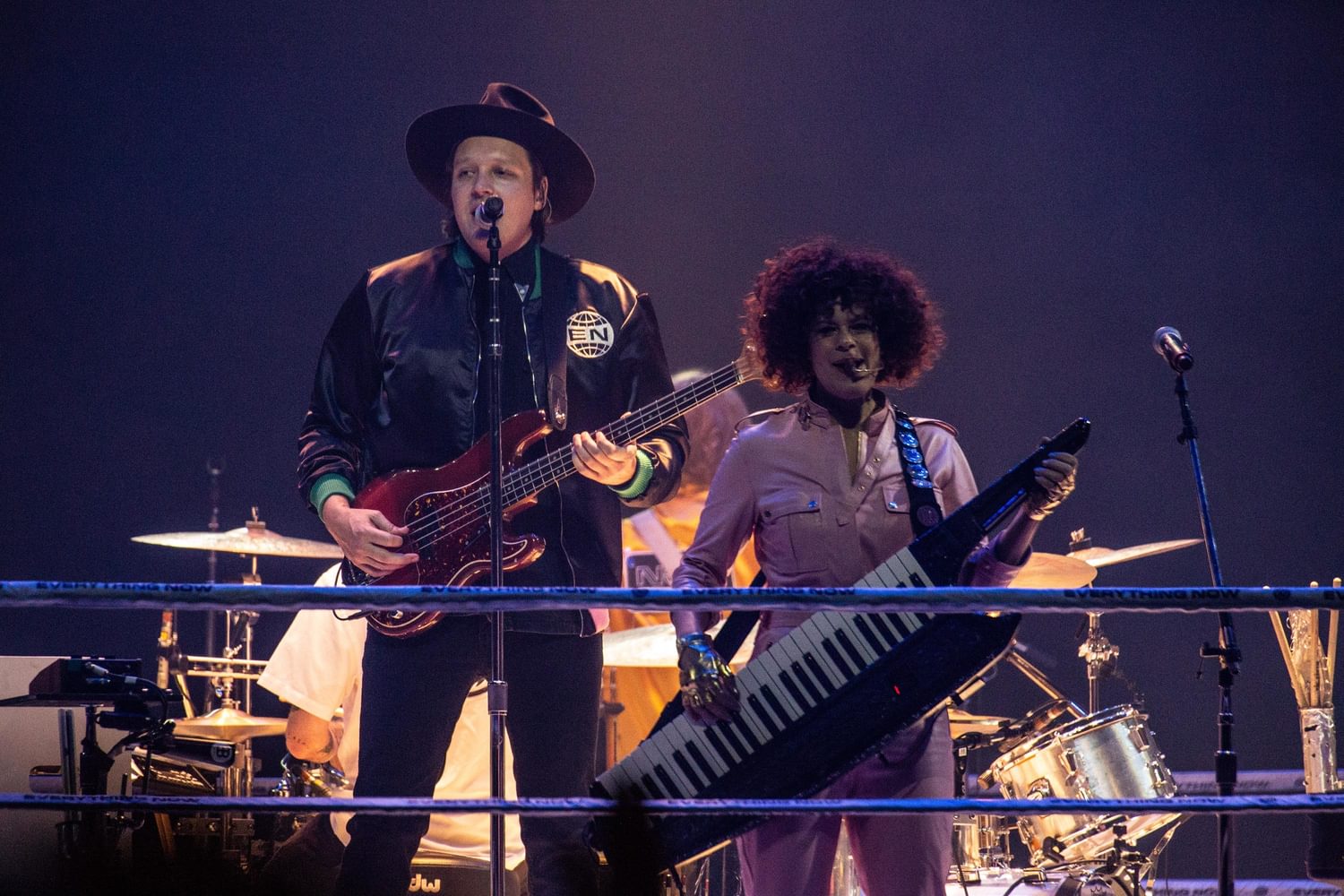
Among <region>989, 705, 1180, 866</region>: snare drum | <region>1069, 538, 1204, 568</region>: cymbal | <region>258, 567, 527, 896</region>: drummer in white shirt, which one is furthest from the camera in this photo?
<region>1069, 538, 1204, 568</region>: cymbal

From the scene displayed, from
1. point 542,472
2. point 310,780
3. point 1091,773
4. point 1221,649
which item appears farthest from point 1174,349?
point 310,780

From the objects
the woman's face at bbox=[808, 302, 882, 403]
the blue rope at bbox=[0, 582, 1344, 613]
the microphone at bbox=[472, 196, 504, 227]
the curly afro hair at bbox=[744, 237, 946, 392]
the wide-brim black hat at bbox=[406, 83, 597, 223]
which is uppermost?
the wide-brim black hat at bbox=[406, 83, 597, 223]

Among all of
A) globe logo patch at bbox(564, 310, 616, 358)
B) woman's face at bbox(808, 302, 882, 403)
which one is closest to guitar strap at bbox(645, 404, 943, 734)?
woman's face at bbox(808, 302, 882, 403)

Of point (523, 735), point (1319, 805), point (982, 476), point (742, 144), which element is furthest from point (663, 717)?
point (742, 144)

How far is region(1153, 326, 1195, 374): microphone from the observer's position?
2.95 meters

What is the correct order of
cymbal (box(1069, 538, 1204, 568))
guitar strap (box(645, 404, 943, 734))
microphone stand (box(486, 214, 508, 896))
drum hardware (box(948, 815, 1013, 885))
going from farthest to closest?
1. drum hardware (box(948, 815, 1013, 885))
2. cymbal (box(1069, 538, 1204, 568))
3. microphone stand (box(486, 214, 508, 896))
4. guitar strap (box(645, 404, 943, 734))

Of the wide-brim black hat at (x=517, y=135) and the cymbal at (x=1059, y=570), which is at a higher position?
the wide-brim black hat at (x=517, y=135)

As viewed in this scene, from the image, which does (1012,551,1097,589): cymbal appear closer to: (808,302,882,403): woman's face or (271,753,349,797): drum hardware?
(808,302,882,403): woman's face

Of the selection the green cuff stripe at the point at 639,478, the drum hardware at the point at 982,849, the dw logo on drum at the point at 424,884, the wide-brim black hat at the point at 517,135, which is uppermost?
the wide-brim black hat at the point at 517,135

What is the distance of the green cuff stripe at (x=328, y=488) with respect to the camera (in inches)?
120

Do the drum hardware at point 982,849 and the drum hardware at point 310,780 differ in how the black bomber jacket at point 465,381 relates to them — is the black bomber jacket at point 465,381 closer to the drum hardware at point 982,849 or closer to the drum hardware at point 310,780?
the drum hardware at point 310,780

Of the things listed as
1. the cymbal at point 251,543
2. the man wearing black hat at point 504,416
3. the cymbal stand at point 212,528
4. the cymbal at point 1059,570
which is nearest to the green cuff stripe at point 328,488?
the man wearing black hat at point 504,416

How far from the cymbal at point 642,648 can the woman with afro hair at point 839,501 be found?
191 centimetres

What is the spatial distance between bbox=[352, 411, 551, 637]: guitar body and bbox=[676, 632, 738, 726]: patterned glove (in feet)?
2.34
